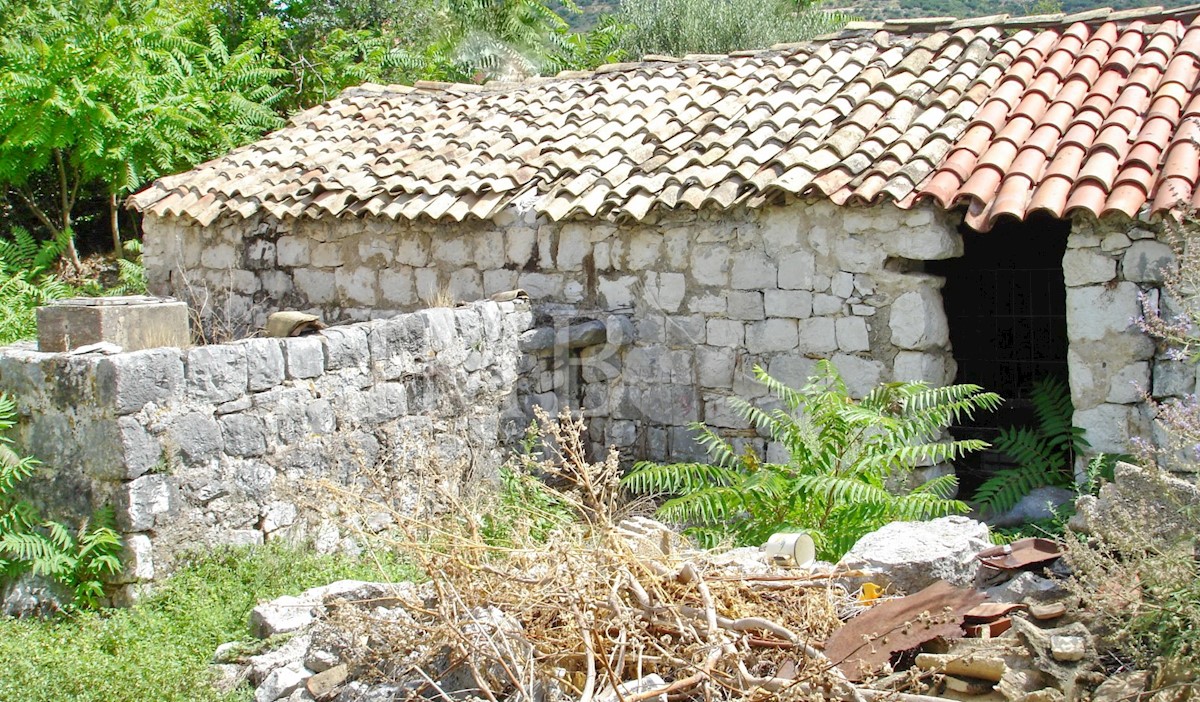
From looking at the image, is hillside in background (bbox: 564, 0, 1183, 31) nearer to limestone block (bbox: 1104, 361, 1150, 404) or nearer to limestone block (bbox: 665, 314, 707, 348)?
limestone block (bbox: 665, 314, 707, 348)

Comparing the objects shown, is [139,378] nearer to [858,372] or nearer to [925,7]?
[858,372]

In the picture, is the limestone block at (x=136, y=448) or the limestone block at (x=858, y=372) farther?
the limestone block at (x=858, y=372)

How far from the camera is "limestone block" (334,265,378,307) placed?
30.3 ft

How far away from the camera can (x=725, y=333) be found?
7.64 metres

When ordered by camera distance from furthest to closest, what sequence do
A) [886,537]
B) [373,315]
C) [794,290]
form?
[373,315] < [794,290] < [886,537]

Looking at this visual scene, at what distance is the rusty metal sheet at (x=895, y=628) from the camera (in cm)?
357

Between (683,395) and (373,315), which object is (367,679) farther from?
(373,315)

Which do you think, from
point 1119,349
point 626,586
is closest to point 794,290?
point 1119,349

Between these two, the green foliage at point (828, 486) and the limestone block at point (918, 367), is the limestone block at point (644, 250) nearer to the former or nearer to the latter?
the limestone block at point (918, 367)

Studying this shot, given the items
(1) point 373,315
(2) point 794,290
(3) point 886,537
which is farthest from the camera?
(1) point 373,315

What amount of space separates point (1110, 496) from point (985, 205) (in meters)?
2.88

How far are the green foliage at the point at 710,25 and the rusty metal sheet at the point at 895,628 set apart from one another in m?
14.3

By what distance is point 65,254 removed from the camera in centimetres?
1298

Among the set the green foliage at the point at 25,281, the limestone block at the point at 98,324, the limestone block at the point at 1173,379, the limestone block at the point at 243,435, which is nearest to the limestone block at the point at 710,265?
the limestone block at the point at 1173,379
